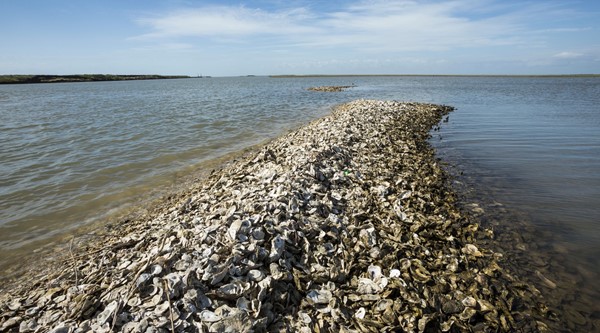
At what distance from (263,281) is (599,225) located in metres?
7.60

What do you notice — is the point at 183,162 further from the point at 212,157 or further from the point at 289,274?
the point at 289,274

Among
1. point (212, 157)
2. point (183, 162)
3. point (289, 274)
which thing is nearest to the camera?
point (289, 274)

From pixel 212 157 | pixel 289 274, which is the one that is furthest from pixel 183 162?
pixel 289 274

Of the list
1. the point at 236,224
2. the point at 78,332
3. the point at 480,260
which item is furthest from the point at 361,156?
the point at 78,332

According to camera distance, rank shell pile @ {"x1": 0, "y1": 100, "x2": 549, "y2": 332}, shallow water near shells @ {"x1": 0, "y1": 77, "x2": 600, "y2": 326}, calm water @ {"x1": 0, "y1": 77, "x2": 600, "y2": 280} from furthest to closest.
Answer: calm water @ {"x1": 0, "y1": 77, "x2": 600, "y2": 280} < shallow water near shells @ {"x1": 0, "y1": 77, "x2": 600, "y2": 326} < shell pile @ {"x1": 0, "y1": 100, "x2": 549, "y2": 332}

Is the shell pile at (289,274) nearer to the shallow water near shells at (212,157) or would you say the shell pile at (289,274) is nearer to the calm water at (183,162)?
the shallow water near shells at (212,157)

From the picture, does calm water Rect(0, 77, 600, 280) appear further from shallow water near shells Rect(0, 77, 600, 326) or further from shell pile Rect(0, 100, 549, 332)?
shell pile Rect(0, 100, 549, 332)

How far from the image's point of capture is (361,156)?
10.2 m

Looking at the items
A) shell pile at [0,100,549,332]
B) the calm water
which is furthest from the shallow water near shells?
shell pile at [0,100,549,332]

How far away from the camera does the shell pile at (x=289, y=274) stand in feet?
11.6

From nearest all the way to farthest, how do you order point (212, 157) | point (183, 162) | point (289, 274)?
point (289, 274) → point (183, 162) → point (212, 157)

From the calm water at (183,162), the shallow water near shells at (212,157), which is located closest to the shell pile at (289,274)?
the shallow water near shells at (212,157)

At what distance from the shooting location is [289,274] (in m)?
4.22

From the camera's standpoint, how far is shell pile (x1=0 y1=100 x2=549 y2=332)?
3.54 m
